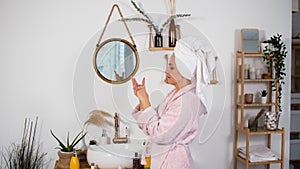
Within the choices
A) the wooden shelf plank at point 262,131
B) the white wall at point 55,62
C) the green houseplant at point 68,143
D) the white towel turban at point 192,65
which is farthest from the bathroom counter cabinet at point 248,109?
the green houseplant at point 68,143

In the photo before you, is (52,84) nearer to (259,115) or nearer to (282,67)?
(259,115)

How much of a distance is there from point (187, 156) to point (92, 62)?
3.40 ft

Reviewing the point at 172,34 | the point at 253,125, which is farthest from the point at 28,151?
the point at 253,125

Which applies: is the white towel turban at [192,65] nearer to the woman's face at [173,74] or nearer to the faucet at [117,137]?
the woman's face at [173,74]

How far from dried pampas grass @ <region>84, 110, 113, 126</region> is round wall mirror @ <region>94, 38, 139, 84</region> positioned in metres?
0.24

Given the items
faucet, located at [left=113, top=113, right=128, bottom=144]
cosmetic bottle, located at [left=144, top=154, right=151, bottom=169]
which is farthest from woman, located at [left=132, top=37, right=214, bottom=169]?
faucet, located at [left=113, top=113, right=128, bottom=144]

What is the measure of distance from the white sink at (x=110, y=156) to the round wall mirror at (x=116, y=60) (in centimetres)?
52

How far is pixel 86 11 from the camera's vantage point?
2.88 metres

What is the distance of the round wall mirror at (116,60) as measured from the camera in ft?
9.50

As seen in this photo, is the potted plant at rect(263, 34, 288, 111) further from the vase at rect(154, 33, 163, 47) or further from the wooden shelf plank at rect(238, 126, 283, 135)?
the vase at rect(154, 33, 163, 47)

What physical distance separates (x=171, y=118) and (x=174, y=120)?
0.07ft

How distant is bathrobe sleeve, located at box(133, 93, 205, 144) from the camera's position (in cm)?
207

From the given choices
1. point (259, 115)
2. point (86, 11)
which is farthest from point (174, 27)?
point (259, 115)

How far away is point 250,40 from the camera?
3115 millimetres
